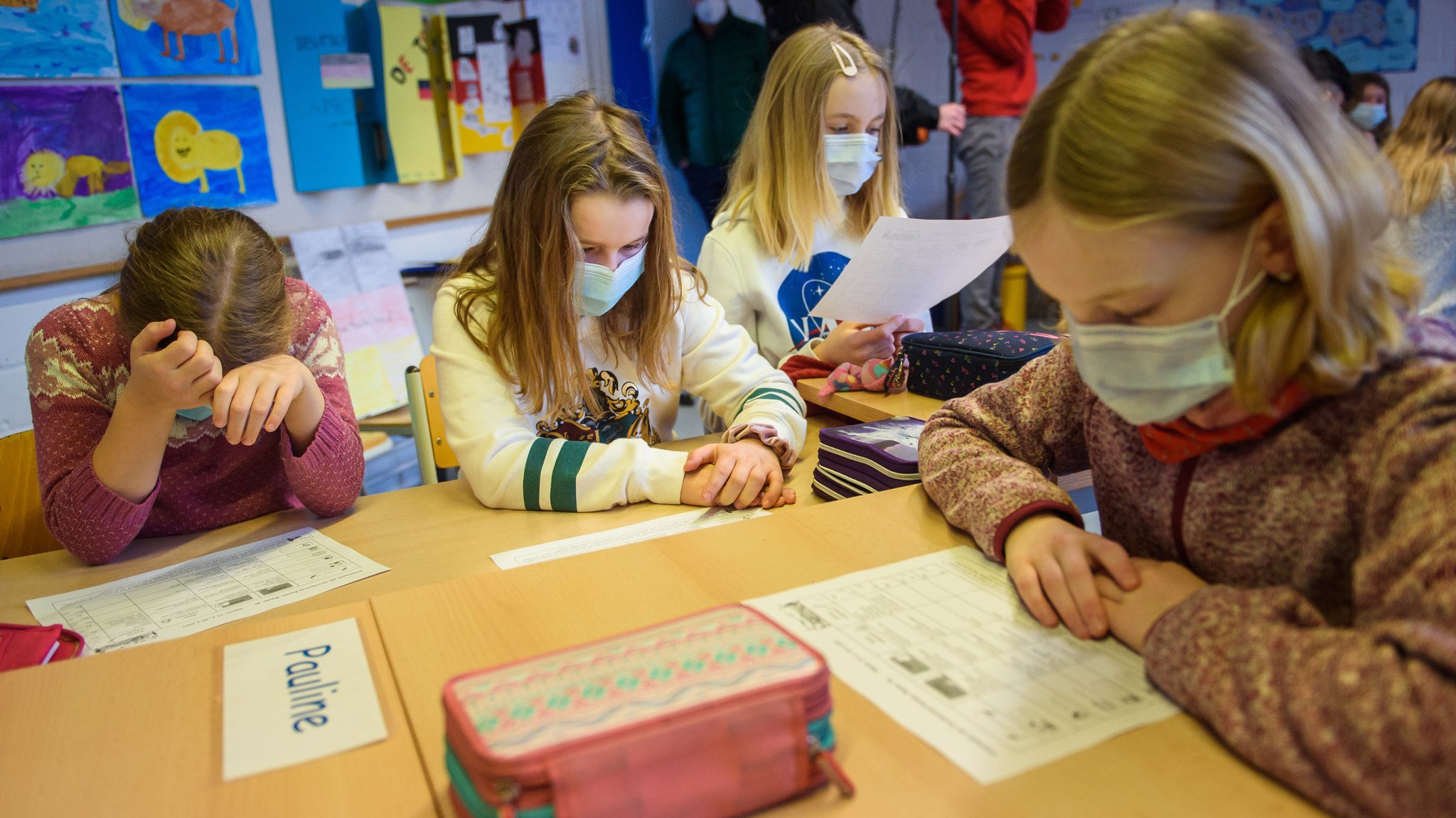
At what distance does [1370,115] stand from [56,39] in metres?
4.97

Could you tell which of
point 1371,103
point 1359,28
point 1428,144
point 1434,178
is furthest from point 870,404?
point 1359,28

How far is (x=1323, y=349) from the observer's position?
2.16 ft

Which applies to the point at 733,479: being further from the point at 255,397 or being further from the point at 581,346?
the point at 255,397

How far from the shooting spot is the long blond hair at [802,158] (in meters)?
2.04

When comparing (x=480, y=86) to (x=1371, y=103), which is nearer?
(x=480, y=86)

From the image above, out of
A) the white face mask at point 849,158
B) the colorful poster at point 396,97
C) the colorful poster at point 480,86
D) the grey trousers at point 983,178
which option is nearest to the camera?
the white face mask at point 849,158

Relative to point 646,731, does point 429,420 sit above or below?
below

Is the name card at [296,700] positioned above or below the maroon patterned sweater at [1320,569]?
below

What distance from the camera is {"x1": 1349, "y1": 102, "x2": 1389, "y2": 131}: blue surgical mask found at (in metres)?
4.40

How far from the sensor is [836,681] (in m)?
0.70

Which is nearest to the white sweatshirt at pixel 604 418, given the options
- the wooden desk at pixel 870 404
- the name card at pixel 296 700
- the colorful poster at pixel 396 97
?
the wooden desk at pixel 870 404

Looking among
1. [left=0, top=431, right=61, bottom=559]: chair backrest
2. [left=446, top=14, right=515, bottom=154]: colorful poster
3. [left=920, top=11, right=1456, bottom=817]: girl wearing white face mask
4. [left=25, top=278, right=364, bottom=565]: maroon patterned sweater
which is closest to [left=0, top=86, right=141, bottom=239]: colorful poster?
[left=446, top=14, right=515, bottom=154]: colorful poster

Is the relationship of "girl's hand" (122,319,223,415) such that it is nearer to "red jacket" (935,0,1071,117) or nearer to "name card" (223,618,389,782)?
"name card" (223,618,389,782)

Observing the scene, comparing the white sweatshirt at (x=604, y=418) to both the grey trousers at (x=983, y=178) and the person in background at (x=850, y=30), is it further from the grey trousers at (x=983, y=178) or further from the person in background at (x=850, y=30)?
the grey trousers at (x=983, y=178)
